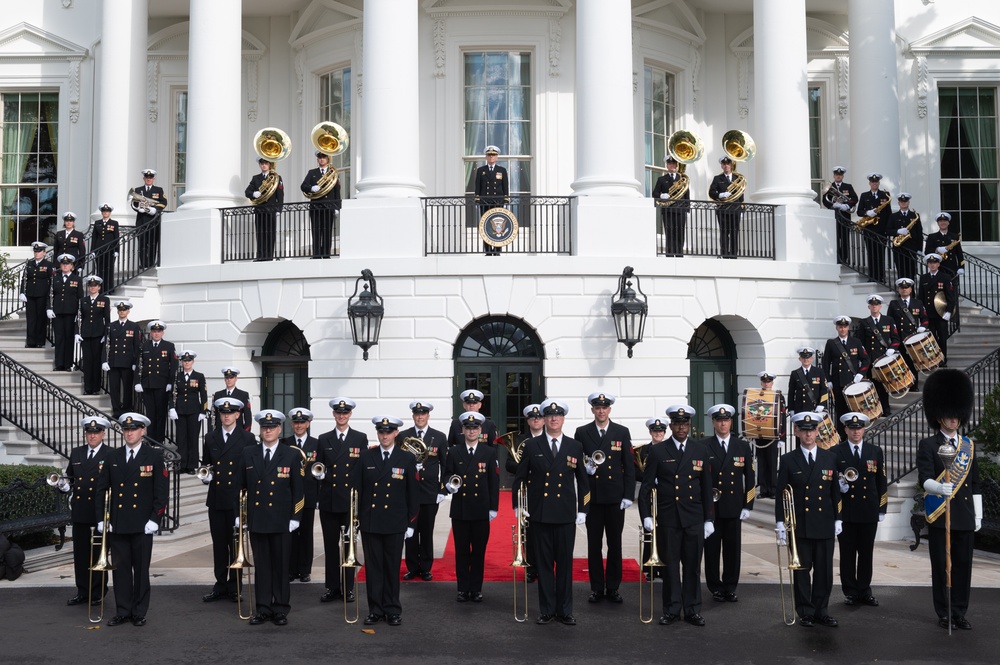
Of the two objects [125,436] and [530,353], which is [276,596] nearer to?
[125,436]

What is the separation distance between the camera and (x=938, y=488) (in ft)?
35.9

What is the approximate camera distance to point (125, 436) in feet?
37.9

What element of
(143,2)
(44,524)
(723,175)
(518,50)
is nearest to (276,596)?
(44,524)

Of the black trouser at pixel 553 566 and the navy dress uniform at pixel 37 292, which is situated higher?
the navy dress uniform at pixel 37 292

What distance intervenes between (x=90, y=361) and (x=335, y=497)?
9498 mm

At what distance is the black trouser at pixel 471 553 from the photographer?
12.2 m

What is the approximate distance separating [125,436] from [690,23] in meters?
18.4

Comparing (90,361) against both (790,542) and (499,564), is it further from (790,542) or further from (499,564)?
(790,542)

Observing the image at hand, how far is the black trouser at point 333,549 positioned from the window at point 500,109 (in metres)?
12.9

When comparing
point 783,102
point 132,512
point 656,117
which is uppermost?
point 656,117

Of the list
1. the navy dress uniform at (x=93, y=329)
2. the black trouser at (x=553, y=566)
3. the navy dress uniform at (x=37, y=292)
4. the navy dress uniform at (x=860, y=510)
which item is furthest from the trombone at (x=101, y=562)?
the navy dress uniform at (x=37, y=292)

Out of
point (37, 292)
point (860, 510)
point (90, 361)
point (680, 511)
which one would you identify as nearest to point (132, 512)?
point (680, 511)

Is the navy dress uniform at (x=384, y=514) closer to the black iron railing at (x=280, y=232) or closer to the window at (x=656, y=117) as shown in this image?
the black iron railing at (x=280, y=232)

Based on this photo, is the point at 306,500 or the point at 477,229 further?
the point at 477,229
